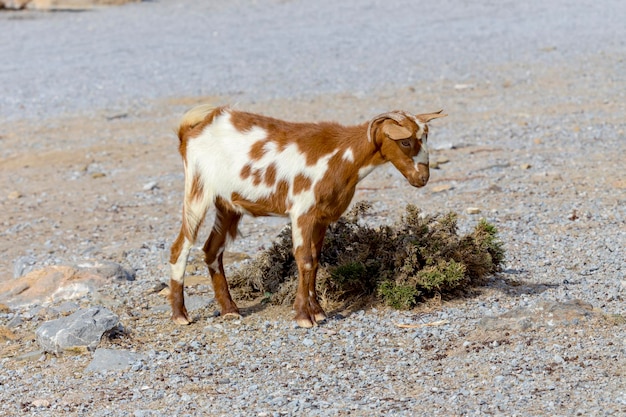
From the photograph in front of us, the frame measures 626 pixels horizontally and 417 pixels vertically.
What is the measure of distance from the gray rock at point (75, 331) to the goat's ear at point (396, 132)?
2.47m

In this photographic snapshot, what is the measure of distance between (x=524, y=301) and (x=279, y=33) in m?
17.1

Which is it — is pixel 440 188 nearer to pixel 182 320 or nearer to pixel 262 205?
pixel 262 205

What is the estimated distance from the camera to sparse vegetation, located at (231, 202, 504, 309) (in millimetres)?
7562

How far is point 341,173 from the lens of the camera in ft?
23.5

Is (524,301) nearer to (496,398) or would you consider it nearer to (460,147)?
(496,398)

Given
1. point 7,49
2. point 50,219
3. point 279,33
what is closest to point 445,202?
point 50,219

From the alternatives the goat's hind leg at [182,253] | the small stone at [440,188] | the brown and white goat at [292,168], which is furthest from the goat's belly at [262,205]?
the small stone at [440,188]

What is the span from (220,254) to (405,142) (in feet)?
5.93

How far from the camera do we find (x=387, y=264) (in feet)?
25.6

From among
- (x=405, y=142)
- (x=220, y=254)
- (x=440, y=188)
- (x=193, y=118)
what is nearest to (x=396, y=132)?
(x=405, y=142)

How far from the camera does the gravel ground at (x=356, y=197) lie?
6309 millimetres

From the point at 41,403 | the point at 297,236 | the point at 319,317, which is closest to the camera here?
the point at 41,403

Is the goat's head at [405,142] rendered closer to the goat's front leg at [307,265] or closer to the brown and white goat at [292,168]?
the brown and white goat at [292,168]

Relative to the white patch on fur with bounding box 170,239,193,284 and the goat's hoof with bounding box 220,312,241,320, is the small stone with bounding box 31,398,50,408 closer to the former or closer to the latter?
the white patch on fur with bounding box 170,239,193,284
